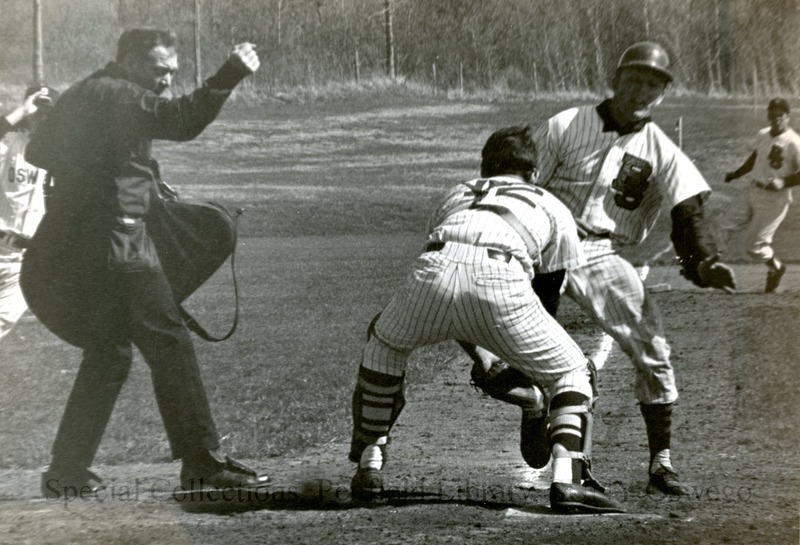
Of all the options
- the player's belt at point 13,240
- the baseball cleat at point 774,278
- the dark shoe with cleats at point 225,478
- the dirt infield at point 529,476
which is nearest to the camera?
the dirt infield at point 529,476

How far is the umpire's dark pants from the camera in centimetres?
504

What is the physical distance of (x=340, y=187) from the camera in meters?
5.76

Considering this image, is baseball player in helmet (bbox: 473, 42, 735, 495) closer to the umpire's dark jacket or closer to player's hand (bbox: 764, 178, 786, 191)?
player's hand (bbox: 764, 178, 786, 191)

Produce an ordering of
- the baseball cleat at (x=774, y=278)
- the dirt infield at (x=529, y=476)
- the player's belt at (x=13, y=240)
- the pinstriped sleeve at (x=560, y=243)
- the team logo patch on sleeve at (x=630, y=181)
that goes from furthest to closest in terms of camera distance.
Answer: the baseball cleat at (x=774, y=278) → the player's belt at (x=13, y=240) → the team logo patch on sleeve at (x=630, y=181) → the pinstriped sleeve at (x=560, y=243) → the dirt infield at (x=529, y=476)

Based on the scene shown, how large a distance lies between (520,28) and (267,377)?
2218 mm

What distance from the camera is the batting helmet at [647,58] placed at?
4930mm

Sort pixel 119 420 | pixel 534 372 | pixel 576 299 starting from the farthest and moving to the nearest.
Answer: pixel 119 420
pixel 576 299
pixel 534 372

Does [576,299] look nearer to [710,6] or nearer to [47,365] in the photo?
[710,6]

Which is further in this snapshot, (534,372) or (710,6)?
(710,6)

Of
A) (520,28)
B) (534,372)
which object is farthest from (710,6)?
(534,372)

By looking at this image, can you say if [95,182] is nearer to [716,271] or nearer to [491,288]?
[491,288]

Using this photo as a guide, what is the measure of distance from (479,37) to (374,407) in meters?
2.11

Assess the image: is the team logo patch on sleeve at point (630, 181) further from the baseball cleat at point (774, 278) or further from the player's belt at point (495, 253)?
the baseball cleat at point (774, 278)

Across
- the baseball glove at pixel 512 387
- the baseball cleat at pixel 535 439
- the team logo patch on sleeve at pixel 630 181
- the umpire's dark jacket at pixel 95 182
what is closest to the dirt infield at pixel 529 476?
the baseball cleat at pixel 535 439
